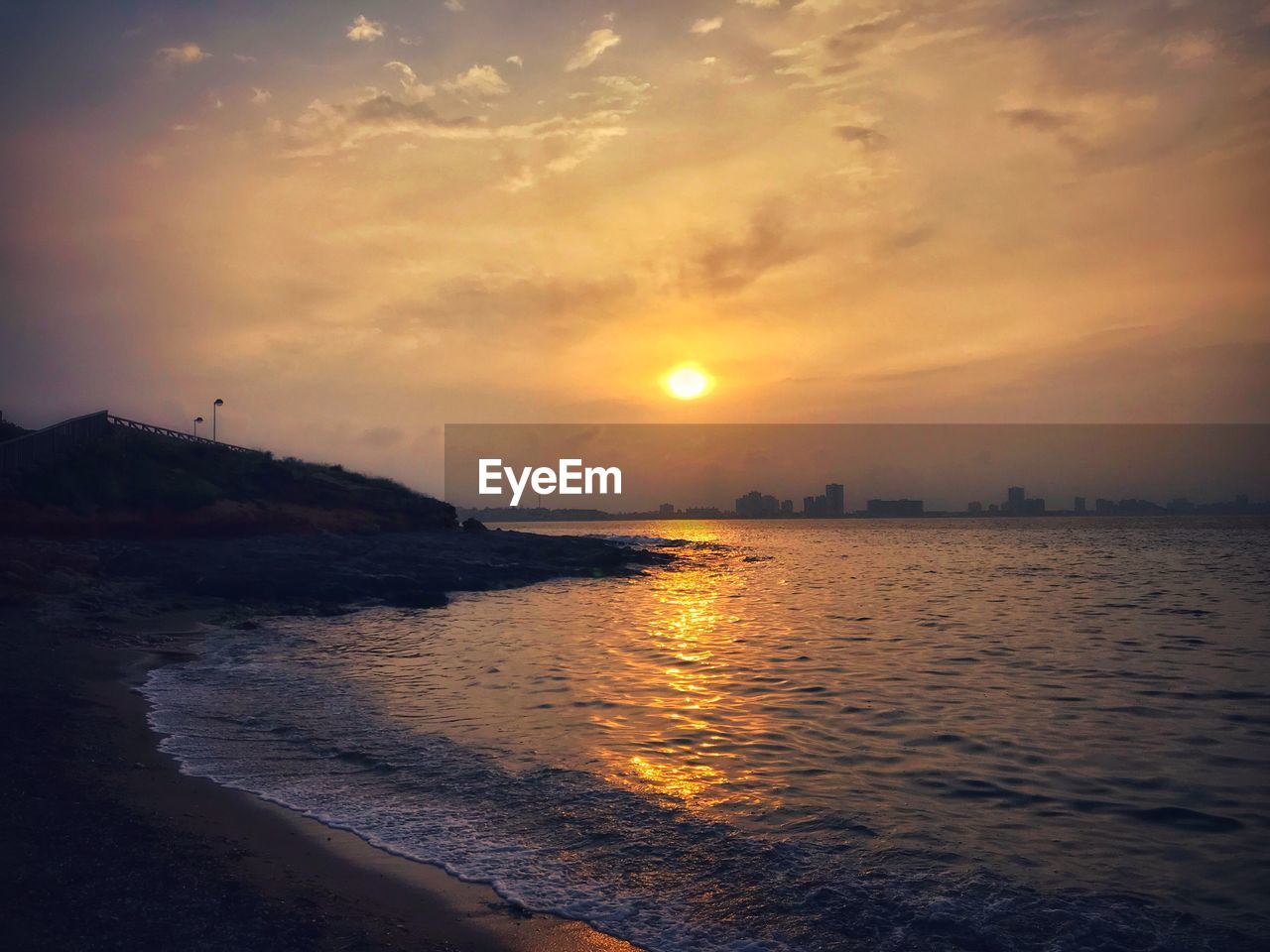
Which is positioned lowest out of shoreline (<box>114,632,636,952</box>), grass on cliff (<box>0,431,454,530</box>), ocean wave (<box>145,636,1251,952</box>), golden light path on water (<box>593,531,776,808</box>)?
golden light path on water (<box>593,531,776,808</box>)

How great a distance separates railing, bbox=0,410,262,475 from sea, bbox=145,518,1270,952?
72.9ft

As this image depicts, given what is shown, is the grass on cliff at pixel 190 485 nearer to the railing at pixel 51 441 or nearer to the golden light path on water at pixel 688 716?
the railing at pixel 51 441

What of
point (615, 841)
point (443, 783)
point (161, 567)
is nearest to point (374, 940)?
point (615, 841)

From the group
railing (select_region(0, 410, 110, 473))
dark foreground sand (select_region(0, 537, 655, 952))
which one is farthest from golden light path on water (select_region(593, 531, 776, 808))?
railing (select_region(0, 410, 110, 473))

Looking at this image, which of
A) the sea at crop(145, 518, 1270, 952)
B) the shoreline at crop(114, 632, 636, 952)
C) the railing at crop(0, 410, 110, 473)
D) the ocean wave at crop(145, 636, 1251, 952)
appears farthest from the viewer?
the railing at crop(0, 410, 110, 473)

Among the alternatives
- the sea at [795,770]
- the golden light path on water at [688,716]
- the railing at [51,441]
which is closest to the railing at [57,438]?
the railing at [51,441]

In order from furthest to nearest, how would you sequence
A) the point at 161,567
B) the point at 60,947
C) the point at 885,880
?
1. the point at 161,567
2. the point at 885,880
3. the point at 60,947

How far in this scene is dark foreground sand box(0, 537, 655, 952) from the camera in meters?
6.23

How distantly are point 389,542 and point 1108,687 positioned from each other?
4123 centimetres

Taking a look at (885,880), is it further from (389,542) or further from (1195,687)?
(389,542)

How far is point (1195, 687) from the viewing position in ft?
55.3

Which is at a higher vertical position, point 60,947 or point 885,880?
point 60,947

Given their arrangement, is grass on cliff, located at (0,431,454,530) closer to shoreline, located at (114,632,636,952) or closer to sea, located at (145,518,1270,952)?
sea, located at (145,518,1270,952)

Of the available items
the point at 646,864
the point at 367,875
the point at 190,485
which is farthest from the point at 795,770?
Answer: the point at 190,485
